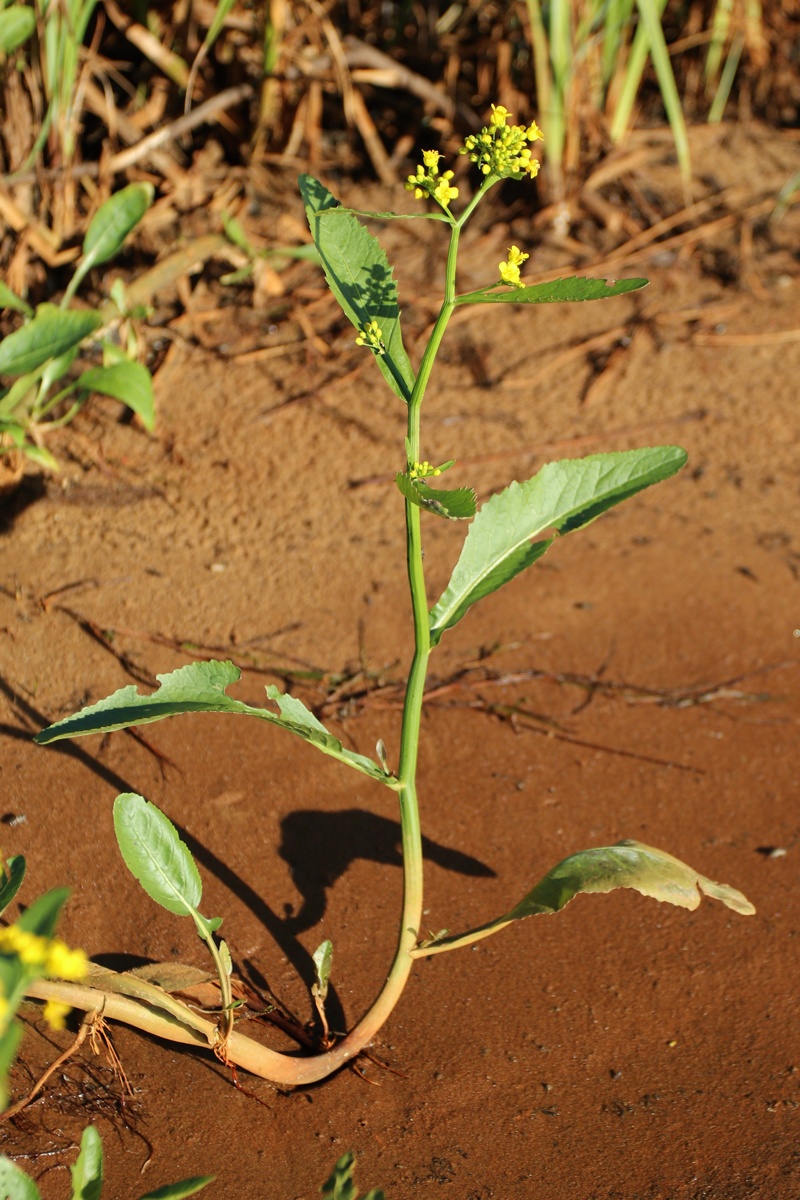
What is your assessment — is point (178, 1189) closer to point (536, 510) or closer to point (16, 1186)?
point (16, 1186)

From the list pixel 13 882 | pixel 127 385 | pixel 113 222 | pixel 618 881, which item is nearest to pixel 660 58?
pixel 113 222

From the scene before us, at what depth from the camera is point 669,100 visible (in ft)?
10.7

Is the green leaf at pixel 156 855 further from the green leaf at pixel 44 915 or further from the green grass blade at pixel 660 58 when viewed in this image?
the green grass blade at pixel 660 58

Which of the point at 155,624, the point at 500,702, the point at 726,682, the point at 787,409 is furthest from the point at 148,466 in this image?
the point at 787,409

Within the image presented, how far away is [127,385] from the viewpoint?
7.79ft

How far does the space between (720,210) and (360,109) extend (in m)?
1.22

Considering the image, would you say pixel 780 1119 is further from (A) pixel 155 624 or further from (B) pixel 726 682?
(A) pixel 155 624

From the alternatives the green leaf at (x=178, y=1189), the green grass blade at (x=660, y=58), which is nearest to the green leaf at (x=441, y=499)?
the green leaf at (x=178, y=1189)

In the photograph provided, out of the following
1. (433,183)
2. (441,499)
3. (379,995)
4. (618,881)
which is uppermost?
(433,183)

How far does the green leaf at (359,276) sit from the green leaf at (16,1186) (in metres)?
0.93

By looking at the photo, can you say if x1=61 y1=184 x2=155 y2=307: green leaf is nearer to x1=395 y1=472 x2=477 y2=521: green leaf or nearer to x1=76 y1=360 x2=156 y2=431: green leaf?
x1=76 y1=360 x2=156 y2=431: green leaf

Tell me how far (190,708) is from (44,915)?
1.63 feet

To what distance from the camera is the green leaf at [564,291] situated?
1.18 meters

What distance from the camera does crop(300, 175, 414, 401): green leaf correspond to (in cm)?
136
